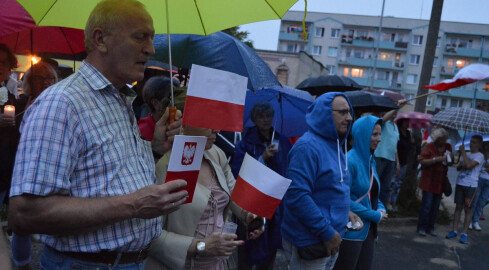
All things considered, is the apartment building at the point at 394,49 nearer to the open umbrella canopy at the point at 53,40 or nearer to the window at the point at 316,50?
the window at the point at 316,50

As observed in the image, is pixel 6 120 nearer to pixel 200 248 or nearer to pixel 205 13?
pixel 205 13

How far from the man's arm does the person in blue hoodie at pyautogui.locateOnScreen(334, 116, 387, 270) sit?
2.23 m

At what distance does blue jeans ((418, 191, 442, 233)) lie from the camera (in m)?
7.34

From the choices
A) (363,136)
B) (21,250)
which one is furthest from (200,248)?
(21,250)

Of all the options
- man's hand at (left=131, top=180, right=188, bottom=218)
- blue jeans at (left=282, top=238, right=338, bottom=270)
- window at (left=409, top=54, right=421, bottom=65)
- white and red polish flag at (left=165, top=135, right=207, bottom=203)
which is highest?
window at (left=409, top=54, right=421, bottom=65)

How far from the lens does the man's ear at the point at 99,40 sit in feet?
5.24

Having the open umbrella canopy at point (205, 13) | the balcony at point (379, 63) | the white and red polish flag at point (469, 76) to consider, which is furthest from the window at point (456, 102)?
the open umbrella canopy at point (205, 13)

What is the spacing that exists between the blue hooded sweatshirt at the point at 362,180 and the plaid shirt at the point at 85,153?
2.12 meters

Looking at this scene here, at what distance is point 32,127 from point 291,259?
7.71 feet

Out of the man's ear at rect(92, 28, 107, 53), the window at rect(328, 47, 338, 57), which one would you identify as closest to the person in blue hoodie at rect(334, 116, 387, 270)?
the man's ear at rect(92, 28, 107, 53)

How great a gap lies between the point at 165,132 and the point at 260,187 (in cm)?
62

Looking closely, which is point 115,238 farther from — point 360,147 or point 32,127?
point 360,147

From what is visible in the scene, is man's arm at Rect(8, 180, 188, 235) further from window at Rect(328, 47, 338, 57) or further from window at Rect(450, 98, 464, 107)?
window at Rect(450, 98, 464, 107)

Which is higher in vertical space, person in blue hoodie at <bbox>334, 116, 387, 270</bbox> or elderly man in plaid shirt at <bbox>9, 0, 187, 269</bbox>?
elderly man in plaid shirt at <bbox>9, 0, 187, 269</bbox>
